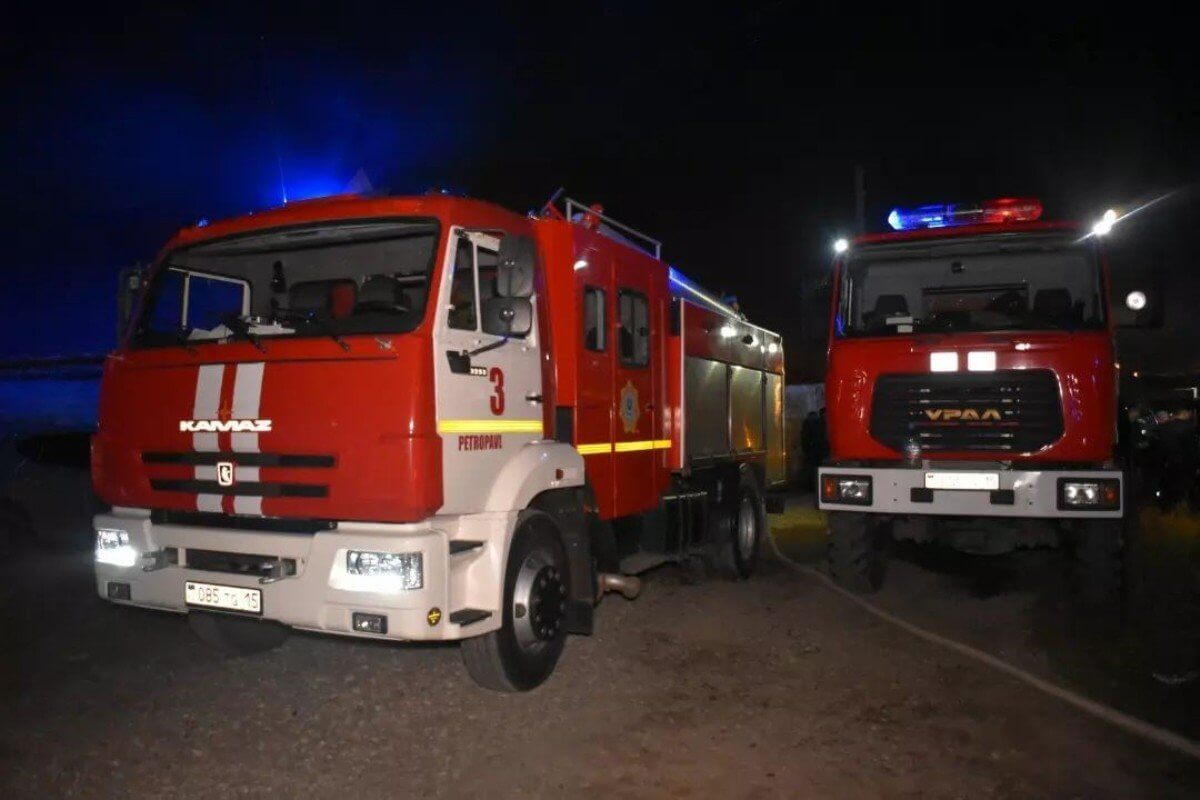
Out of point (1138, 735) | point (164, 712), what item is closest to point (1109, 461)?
point (1138, 735)

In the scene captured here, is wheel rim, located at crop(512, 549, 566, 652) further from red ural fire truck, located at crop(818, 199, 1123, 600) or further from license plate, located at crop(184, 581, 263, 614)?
red ural fire truck, located at crop(818, 199, 1123, 600)

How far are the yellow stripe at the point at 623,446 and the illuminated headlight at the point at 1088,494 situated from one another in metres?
3.05

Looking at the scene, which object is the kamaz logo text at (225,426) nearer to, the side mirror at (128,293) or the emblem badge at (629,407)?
the side mirror at (128,293)

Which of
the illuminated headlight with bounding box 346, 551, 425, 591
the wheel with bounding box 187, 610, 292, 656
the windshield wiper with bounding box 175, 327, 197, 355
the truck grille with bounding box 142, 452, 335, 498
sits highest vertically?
the windshield wiper with bounding box 175, 327, 197, 355

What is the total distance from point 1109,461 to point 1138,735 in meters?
3.05

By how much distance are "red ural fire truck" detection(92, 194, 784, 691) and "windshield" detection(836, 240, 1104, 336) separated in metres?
2.63

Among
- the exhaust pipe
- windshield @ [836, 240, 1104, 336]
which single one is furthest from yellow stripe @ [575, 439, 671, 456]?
windshield @ [836, 240, 1104, 336]

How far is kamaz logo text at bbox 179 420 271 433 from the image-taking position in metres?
4.94

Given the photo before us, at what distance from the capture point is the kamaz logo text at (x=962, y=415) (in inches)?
297

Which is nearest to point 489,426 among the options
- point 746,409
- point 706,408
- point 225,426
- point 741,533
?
point 225,426

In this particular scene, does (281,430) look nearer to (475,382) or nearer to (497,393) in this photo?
(475,382)

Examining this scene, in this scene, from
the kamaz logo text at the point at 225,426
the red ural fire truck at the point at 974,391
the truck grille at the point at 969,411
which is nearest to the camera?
the kamaz logo text at the point at 225,426

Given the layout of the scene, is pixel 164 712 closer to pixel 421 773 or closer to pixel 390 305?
pixel 421 773

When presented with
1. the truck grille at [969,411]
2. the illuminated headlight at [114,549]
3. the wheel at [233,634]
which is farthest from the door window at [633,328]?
the illuminated headlight at [114,549]
